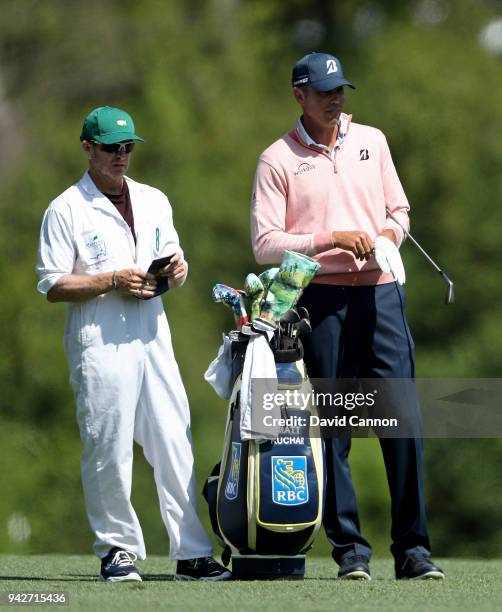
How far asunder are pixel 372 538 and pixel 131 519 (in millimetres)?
Answer: 14548

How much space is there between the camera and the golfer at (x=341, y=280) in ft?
22.2

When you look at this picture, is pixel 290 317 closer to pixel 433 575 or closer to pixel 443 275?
pixel 443 275

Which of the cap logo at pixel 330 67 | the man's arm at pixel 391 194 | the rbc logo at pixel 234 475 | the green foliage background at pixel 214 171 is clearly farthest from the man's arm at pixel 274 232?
the green foliage background at pixel 214 171

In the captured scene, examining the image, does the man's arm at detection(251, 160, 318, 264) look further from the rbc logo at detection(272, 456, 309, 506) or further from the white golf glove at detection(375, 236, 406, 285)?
the rbc logo at detection(272, 456, 309, 506)

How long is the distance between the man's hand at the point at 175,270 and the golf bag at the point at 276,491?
→ 1.17ft

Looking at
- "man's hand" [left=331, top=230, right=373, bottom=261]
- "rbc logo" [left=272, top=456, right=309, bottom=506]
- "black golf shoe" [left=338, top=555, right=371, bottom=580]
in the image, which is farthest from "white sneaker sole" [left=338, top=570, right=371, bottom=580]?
"man's hand" [left=331, top=230, right=373, bottom=261]

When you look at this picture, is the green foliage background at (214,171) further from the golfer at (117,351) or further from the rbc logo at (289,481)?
the rbc logo at (289,481)

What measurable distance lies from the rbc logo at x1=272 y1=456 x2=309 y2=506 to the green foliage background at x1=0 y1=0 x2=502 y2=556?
1032 centimetres

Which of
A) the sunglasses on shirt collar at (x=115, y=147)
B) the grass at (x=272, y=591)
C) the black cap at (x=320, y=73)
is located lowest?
the grass at (x=272, y=591)

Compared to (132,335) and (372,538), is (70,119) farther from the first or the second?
(132,335)

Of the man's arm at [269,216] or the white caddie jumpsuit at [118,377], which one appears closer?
the white caddie jumpsuit at [118,377]

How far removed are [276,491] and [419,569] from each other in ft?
2.16

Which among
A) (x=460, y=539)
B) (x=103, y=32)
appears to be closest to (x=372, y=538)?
(x=460, y=539)

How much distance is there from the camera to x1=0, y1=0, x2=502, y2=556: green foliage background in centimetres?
1981
